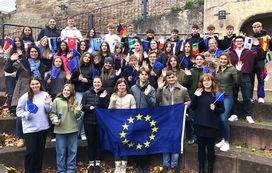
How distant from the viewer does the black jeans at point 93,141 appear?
15.8 feet

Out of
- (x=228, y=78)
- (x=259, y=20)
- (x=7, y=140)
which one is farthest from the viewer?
(x=259, y=20)

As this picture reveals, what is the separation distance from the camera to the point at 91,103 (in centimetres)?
481

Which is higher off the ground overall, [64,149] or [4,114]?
[4,114]

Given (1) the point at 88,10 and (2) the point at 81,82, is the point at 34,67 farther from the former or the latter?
(1) the point at 88,10

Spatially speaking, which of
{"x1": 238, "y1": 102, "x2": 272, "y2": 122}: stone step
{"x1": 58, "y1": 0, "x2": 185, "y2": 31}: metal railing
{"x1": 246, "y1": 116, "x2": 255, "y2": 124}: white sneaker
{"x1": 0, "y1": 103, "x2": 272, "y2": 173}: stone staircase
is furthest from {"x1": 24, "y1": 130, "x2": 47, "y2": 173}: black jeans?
{"x1": 58, "y1": 0, "x2": 185, "y2": 31}: metal railing

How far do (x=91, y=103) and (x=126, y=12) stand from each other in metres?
10.5

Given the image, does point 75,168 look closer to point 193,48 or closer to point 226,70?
point 226,70

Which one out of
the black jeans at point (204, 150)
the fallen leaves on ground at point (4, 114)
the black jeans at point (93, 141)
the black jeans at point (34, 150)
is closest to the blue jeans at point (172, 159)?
the black jeans at point (204, 150)

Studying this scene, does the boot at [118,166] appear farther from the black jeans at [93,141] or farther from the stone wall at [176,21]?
the stone wall at [176,21]

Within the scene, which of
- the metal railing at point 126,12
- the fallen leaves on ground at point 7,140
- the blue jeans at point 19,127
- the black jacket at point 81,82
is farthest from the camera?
the metal railing at point 126,12

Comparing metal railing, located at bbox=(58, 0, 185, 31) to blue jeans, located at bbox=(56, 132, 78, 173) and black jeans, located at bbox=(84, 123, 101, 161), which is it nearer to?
black jeans, located at bbox=(84, 123, 101, 161)

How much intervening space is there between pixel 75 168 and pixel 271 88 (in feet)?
23.5

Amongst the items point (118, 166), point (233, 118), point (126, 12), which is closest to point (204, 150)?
point (233, 118)

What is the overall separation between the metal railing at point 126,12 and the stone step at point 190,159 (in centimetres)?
931
